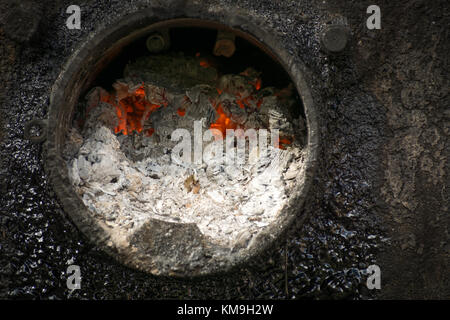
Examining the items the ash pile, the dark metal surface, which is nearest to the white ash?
the ash pile

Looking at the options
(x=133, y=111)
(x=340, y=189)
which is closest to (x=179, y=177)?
(x=133, y=111)

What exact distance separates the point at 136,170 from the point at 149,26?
825 mm

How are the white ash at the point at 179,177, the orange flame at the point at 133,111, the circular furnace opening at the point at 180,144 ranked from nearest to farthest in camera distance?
the circular furnace opening at the point at 180,144 → the white ash at the point at 179,177 → the orange flame at the point at 133,111

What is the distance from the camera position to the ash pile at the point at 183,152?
2.12 m

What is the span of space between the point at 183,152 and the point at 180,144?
0.06 meters

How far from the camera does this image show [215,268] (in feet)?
6.35

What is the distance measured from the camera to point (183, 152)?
2586 mm

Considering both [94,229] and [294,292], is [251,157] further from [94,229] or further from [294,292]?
[94,229]

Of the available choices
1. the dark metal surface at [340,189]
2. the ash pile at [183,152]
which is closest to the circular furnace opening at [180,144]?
the ash pile at [183,152]

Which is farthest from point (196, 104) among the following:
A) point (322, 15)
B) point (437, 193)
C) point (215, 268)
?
point (437, 193)

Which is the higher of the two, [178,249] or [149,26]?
[149,26]

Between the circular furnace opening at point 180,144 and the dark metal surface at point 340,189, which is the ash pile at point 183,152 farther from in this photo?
the dark metal surface at point 340,189

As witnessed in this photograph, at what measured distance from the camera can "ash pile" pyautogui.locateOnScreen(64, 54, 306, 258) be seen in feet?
6.95

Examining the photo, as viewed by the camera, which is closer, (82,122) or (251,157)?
(82,122)
